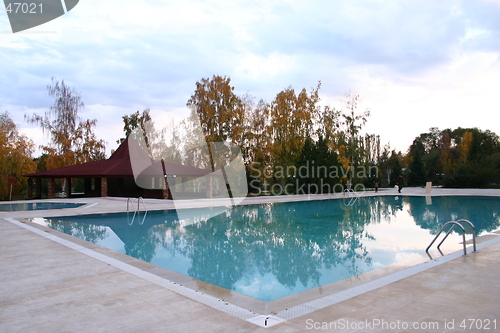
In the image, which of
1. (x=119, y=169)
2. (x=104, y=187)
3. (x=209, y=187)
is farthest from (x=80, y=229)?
(x=104, y=187)

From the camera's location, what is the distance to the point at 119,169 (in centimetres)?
2317

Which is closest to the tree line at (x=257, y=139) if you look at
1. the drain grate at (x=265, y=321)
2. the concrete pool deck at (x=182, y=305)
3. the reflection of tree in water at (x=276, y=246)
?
the reflection of tree in water at (x=276, y=246)

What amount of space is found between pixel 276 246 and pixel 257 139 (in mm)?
21207

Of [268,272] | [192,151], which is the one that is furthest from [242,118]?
[268,272]

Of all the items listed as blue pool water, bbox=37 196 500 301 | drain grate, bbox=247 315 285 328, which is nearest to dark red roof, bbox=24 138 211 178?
blue pool water, bbox=37 196 500 301

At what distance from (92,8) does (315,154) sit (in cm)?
1690

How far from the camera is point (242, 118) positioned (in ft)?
92.1

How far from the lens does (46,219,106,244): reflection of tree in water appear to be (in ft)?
31.6

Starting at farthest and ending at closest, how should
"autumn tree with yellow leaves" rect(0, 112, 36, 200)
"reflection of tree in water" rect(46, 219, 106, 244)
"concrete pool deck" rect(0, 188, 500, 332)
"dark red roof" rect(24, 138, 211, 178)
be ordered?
"autumn tree with yellow leaves" rect(0, 112, 36, 200)
"dark red roof" rect(24, 138, 211, 178)
"reflection of tree in water" rect(46, 219, 106, 244)
"concrete pool deck" rect(0, 188, 500, 332)

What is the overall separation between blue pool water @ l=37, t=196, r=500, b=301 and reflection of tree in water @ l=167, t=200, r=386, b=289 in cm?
→ 2

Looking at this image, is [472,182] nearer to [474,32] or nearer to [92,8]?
[474,32]

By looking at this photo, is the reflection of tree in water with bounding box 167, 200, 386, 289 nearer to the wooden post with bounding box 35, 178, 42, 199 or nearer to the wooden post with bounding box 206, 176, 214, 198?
the wooden post with bounding box 206, 176, 214, 198

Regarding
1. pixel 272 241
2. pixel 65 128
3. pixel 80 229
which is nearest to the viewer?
pixel 272 241

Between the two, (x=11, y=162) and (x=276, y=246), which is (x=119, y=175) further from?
(x=276, y=246)
